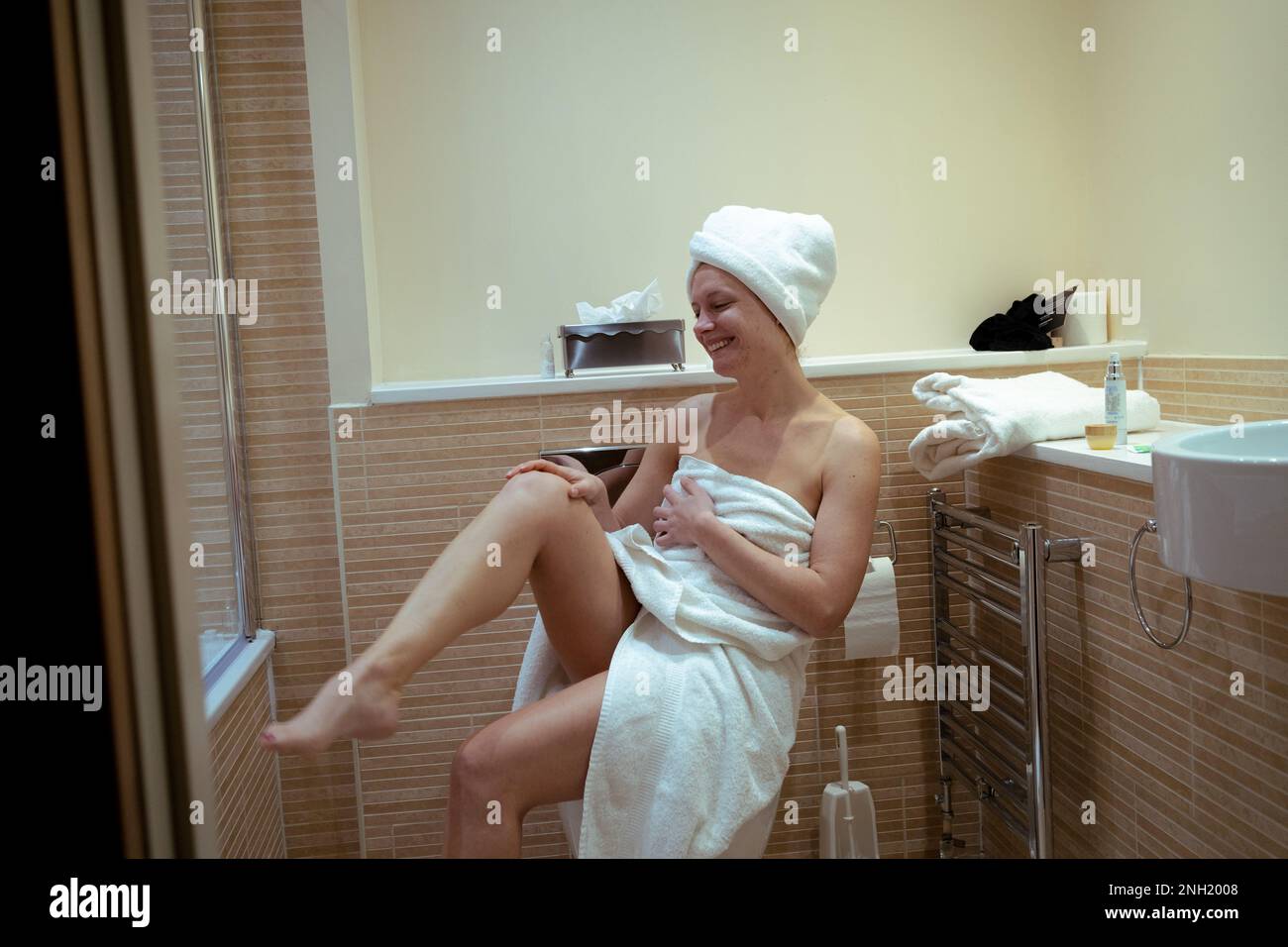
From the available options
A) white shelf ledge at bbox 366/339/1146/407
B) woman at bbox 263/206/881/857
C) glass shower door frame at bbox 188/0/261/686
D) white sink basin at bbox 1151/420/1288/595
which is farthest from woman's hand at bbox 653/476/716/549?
glass shower door frame at bbox 188/0/261/686

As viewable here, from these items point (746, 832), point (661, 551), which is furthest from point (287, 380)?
point (746, 832)

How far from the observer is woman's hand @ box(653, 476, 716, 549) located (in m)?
1.65

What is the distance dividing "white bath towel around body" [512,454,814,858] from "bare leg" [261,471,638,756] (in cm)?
11

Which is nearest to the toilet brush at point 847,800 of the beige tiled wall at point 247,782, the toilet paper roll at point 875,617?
the toilet paper roll at point 875,617

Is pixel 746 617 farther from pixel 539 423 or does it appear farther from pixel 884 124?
pixel 884 124

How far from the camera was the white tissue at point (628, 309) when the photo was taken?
2.19 metres

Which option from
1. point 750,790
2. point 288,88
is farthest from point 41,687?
point 288,88

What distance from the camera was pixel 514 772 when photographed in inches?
56.0

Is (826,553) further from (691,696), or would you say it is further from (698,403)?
(698,403)

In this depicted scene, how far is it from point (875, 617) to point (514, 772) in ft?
3.26

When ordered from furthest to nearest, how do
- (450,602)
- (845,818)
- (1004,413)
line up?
(845,818)
(1004,413)
(450,602)

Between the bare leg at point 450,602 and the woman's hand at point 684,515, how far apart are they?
143 mm

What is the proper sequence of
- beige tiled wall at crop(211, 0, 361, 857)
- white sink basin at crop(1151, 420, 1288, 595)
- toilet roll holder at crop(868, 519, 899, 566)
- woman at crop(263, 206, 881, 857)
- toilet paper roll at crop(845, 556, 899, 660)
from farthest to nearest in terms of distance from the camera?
toilet roll holder at crop(868, 519, 899, 566) < toilet paper roll at crop(845, 556, 899, 660) < beige tiled wall at crop(211, 0, 361, 857) < woman at crop(263, 206, 881, 857) < white sink basin at crop(1151, 420, 1288, 595)

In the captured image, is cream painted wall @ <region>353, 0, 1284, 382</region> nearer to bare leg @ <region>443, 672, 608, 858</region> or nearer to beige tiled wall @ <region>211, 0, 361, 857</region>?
beige tiled wall @ <region>211, 0, 361, 857</region>
